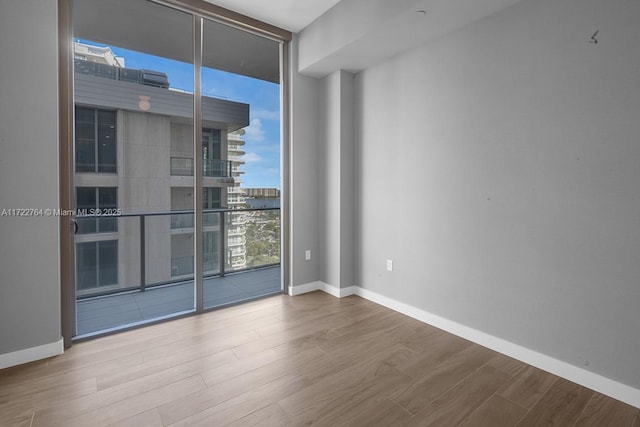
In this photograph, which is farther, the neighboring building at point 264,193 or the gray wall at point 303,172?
the neighboring building at point 264,193

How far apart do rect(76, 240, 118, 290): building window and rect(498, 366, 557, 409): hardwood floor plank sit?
318 cm

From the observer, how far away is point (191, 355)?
2.22 meters

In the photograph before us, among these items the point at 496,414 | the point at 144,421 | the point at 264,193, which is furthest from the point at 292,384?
the point at 264,193

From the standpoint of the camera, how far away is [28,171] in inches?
82.4

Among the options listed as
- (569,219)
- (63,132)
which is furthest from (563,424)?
(63,132)

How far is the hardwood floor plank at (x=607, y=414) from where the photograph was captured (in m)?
1.57

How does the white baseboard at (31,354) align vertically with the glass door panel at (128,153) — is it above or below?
below

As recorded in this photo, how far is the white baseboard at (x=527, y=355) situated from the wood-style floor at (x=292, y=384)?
6 cm

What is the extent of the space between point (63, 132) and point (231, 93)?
1550mm

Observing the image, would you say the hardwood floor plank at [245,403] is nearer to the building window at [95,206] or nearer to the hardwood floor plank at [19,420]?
the hardwood floor plank at [19,420]

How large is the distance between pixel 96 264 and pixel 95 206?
579mm

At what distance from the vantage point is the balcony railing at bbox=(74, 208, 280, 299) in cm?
301

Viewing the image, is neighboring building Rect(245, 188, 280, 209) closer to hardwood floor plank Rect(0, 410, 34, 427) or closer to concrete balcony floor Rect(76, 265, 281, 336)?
concrete balcony floor Rect(76, 265, 281, 336)

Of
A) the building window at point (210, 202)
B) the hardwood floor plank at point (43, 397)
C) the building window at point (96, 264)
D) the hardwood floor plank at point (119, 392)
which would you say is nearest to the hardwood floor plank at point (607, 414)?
the hardwood floor plank at point (119, 392)
